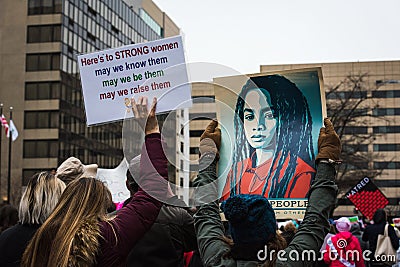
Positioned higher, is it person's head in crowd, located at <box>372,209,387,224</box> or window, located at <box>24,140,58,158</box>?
window, located at <box>24,140,58,158</box>

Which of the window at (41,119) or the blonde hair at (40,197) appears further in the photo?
the window at (41,119)

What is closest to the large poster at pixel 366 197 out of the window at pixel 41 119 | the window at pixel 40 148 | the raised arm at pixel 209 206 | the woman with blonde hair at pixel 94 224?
the raised arm at pixel 209 206

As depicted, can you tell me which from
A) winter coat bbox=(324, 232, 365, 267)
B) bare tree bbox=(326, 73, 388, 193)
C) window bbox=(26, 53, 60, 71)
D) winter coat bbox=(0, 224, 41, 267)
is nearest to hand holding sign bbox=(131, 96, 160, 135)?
winter coat bbox=(0, 224, 41, 267)

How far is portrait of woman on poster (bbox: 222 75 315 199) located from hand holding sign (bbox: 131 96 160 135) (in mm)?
532

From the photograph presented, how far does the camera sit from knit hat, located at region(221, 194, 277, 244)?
2971mm

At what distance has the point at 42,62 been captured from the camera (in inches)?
2218

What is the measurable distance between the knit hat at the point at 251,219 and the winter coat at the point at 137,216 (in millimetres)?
456

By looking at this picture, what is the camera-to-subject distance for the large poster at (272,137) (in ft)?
12.4

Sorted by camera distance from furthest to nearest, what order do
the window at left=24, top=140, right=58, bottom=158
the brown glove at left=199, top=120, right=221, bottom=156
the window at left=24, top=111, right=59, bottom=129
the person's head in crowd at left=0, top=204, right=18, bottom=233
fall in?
the window at left=24, top=111, right=59, bottom=129, the window at left=24, top=140, right=58, bottom=158, the person's head in crowd at left=0, top=204, right=18, bottom=233, the brown glove at left=199, top=120, right=221, bottom=156

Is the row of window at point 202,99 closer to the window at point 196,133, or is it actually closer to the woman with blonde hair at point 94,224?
the window at point 196,133

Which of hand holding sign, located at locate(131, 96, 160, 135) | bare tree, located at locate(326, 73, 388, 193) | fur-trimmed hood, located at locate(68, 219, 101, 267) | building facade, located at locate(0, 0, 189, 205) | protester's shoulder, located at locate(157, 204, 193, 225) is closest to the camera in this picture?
fur-trimmed hood, located at locate(68, 219, 101, 267)

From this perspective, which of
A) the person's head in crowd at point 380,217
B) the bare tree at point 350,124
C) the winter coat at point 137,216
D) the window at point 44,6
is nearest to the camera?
the winter coat at point 137,216

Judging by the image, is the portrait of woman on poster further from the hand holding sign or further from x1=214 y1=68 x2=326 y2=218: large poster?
the hand holding sign

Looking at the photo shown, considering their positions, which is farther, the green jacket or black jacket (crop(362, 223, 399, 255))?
black jacket (crop(362, 223, 399, 255))
